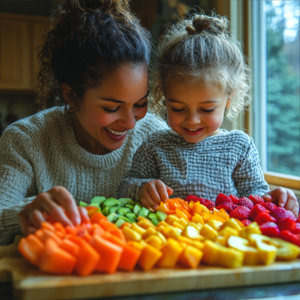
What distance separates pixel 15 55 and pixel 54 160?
2.81 metres

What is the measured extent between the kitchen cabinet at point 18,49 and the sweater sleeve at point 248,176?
117 inches

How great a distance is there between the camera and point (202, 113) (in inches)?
45.4

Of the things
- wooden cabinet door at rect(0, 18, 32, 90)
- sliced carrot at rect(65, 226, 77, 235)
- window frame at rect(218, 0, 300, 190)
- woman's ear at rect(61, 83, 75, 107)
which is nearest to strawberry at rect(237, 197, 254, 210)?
sliced carrot at rect(65, 226, 77, 235)

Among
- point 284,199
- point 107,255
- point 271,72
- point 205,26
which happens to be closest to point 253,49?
point 271,72

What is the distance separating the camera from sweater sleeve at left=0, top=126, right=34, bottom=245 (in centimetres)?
112

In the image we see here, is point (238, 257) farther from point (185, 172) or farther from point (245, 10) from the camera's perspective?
point (245, 10)

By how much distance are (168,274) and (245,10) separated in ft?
5.87

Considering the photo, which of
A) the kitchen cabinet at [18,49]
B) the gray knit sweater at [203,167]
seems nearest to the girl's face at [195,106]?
the gray knit sweater at [203,167]

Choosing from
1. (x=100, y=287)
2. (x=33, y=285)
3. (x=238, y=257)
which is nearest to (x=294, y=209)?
(x=238, y=257)

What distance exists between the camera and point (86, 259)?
2.00ft

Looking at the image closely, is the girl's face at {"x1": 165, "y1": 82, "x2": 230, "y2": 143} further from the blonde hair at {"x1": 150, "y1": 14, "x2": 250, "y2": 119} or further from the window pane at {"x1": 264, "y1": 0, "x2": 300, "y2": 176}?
the window pane at {"x1": 264, "y1": 0, "x2": 300, "y2": 176}

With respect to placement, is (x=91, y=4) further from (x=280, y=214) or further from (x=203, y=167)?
(x=280, y=214)

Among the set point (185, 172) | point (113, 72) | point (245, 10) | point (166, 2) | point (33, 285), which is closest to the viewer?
point (33, 285)

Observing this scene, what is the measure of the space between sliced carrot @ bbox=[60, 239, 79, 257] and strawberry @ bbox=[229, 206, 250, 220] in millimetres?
465
